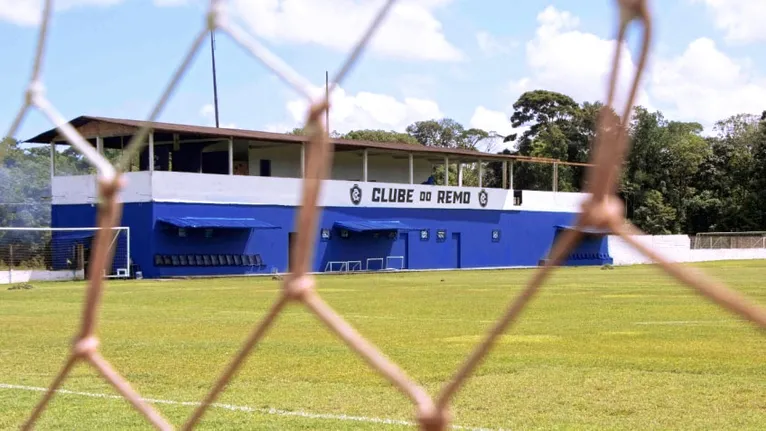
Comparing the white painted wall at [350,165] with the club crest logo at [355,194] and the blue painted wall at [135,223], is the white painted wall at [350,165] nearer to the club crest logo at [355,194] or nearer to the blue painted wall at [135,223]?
the club crest logo at [355,194]

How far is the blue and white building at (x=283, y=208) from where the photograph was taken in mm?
30219

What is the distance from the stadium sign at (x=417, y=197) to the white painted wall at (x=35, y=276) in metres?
10.9

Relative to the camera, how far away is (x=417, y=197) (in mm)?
38656

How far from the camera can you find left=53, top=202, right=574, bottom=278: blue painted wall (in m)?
30.1

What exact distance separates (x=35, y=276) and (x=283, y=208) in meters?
9.35

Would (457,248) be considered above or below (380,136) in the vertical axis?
below

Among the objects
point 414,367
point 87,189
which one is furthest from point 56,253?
point 414,367

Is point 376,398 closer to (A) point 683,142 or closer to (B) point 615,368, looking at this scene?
(B) point 615,368

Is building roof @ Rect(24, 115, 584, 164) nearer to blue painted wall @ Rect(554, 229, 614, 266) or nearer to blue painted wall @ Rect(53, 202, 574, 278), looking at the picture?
blue painted wall @ Rect(53, 202, 574, 278)

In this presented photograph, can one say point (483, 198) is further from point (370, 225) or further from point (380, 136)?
point (380, 136)

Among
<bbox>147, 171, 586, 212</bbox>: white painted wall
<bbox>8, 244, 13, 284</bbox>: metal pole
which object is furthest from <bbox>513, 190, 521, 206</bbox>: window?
<bbox>8, 244, 13, 284</bbox>: metal pole

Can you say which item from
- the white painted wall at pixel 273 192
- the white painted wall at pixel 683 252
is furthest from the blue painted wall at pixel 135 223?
the white painted wall at pixel 683 252

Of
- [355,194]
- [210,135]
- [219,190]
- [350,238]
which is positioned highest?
[210,135]

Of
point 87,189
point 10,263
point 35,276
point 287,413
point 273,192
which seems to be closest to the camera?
point 287,413
